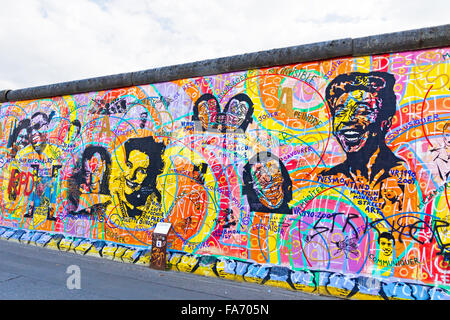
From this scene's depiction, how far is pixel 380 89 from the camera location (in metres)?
4.46

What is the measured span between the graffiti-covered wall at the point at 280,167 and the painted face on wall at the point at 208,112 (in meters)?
0.02

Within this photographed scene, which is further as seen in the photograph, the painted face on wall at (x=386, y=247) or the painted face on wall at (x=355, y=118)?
the painted face on wall at (x=355, y=118)

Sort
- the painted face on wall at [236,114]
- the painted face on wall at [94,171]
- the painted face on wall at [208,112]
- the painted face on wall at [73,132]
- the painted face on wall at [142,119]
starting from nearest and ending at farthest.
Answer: the painted face on wall at [236,114], the painted face on wall at [208,112], the painted face on wall at [142,119], the painted face on wall at [94,171], the painted face on wall at [73,132]

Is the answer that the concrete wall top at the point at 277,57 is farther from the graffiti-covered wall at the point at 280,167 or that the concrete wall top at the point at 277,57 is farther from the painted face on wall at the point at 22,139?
the painted face on wall at the point at 22,139

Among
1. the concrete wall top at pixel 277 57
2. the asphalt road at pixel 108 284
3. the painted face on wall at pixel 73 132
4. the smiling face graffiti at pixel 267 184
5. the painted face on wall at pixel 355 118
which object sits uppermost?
the concrete wall top at pixel 277 57

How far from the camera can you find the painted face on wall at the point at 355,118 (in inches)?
176

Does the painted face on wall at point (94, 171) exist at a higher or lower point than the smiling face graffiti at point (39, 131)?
lower

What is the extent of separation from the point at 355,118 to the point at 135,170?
3908 millimetres

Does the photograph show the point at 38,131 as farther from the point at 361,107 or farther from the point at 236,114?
the point at 361,107

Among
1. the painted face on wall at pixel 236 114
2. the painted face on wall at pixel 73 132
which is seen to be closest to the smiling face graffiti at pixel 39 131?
the painted face on wall at pixel 73 132

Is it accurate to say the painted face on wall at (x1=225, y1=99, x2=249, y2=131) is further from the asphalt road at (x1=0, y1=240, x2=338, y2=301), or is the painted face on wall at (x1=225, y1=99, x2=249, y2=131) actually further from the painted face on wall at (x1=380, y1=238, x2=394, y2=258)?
the painted face on wall at (x1=380, y1=238, x2=394, y2=258)

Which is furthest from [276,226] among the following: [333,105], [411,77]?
[411,77]

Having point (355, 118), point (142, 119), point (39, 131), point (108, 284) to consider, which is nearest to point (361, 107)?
point (355, 118)
